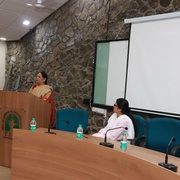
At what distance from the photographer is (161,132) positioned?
9.62 ft

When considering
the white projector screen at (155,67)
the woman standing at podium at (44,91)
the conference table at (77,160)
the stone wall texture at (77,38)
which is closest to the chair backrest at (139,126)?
the white projector screen at (155,67)

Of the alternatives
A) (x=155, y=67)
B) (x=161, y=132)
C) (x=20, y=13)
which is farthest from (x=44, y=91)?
(x=20, y=13)

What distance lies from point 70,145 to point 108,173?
446 millimetres

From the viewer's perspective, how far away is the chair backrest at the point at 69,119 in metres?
3.56

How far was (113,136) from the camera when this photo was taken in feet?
9.60

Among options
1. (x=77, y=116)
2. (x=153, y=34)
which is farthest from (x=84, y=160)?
(x=153, y=34)

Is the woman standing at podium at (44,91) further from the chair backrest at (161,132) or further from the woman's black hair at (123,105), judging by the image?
the chair backrest at (161,132)

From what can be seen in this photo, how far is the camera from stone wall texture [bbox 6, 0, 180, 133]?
418cm

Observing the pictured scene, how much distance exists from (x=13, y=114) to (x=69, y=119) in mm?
731

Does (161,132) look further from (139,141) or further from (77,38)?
(77,38)

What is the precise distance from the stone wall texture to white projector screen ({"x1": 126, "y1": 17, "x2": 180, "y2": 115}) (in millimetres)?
244

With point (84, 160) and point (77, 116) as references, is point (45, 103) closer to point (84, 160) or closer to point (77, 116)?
point (77, 116)

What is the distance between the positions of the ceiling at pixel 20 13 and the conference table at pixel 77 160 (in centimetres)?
354

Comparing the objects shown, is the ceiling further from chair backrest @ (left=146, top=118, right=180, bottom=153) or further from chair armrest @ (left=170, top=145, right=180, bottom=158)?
chair armrest @ (left=170, top=145, right=180, bottom=158)
